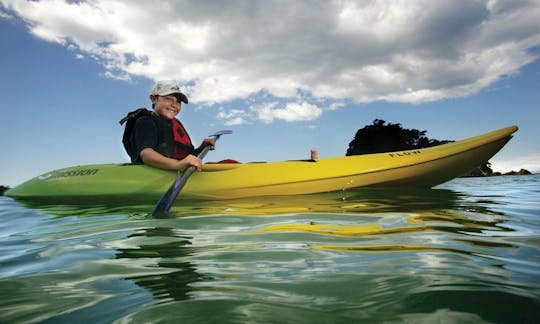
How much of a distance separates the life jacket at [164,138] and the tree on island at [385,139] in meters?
41.5

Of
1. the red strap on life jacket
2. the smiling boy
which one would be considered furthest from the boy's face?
the red strap on life jacket

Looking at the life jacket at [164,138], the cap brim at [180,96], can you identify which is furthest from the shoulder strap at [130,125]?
the cap brim at [180,96]

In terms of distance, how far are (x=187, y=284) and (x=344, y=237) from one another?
43.9 inches

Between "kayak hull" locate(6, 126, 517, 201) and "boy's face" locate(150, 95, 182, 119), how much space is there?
84 centimetres

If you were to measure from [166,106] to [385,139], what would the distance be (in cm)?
4492

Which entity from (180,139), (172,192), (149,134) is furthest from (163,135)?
(172,192)

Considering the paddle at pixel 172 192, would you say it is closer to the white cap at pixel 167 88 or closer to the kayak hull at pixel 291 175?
the kayak hull at pixel 291 175

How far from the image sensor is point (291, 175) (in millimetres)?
5125

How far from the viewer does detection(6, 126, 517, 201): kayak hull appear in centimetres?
498

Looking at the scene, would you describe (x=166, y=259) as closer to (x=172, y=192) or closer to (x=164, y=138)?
(x=172, y=192)

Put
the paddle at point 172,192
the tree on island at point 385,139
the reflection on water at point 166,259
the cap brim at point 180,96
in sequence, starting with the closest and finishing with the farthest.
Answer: the reflection on water at point 166,259
the paddle at point 172,192
the cap brim at point 180,96
the tree on island at point 385,139

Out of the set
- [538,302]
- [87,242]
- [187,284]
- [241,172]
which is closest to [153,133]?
[241,172]

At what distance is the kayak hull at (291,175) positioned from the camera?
4980 mm

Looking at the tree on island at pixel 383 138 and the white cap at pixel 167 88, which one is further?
the tree on island at pixel 383 138
